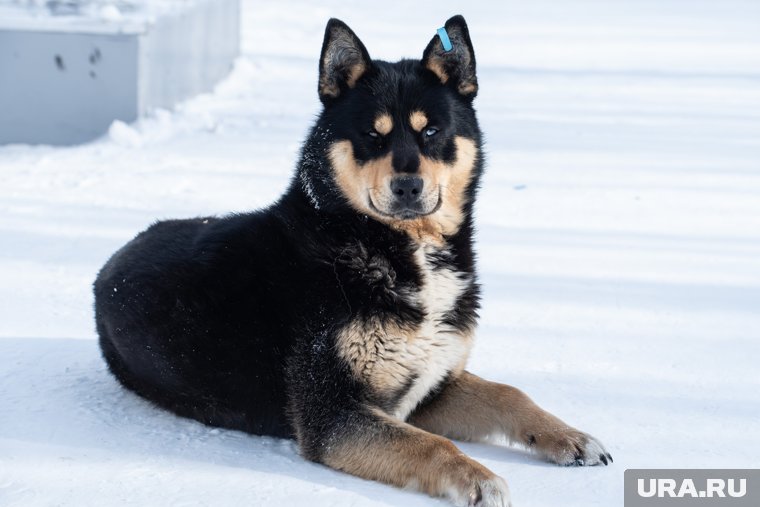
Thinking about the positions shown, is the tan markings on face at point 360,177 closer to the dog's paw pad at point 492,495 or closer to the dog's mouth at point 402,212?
the dog's mouth at point 402,212

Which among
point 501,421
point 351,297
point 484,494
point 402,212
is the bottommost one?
point 501,421

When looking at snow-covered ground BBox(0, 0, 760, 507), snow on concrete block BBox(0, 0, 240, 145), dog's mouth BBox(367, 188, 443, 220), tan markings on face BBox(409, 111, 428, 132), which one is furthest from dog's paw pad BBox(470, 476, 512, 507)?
snow on concrete block BBox(0, 0, 240, 145)

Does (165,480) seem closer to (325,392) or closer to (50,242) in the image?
(325,392)

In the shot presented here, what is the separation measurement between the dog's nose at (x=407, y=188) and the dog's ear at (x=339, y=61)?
0.51 m

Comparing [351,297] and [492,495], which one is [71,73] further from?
[492,495]

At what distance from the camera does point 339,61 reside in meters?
4.01

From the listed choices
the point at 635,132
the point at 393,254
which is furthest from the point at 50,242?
the point at 635,132

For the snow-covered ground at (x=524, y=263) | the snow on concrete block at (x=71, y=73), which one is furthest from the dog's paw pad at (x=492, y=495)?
the snow on concrete block at (x=71, y=73)

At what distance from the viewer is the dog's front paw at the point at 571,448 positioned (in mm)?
3654

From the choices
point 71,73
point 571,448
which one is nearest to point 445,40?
point 571,448

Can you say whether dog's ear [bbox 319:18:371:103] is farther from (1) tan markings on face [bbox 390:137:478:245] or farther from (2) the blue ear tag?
(1) tan markings on face [bbox 390:137:478:245]

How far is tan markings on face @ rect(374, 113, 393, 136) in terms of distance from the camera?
151 inches

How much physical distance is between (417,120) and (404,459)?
1.18m

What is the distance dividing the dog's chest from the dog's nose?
24cm
